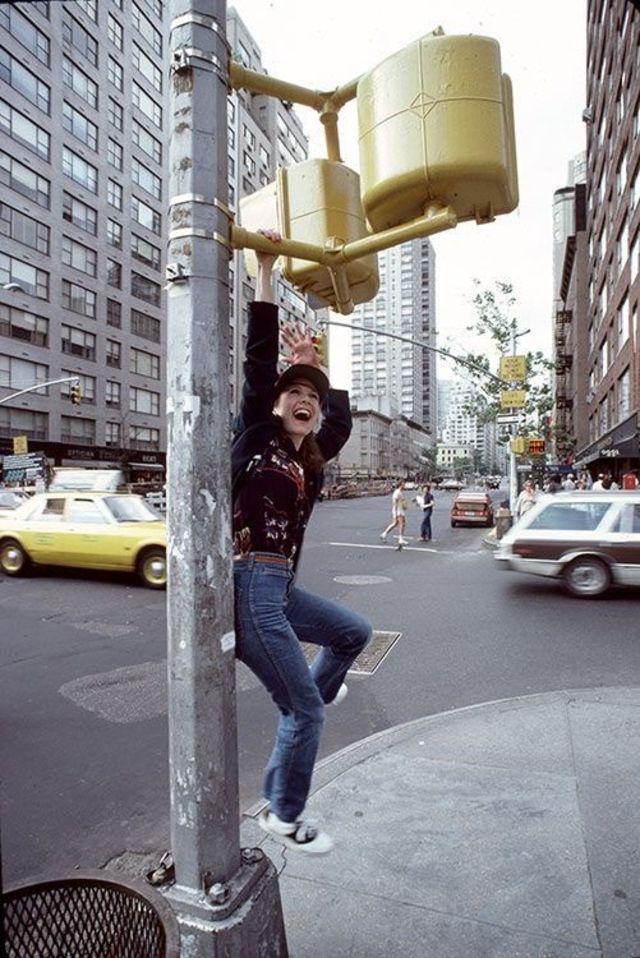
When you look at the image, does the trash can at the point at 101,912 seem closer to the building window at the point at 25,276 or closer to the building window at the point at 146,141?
the building window at the point at 25,276

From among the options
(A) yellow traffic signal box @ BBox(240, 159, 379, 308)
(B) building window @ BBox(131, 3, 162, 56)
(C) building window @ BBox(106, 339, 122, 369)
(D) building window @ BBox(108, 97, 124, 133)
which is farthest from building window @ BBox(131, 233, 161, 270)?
(A) yellow traffic signal box @ BBox(240, 159, 379, 308)

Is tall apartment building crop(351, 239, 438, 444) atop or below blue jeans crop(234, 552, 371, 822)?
atop

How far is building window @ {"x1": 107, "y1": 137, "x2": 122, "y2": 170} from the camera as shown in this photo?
48.9 meters

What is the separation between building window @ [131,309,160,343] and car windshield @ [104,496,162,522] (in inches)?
1700

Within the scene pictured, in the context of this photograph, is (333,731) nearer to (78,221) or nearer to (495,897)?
(495,897)

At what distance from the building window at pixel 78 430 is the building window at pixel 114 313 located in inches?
322

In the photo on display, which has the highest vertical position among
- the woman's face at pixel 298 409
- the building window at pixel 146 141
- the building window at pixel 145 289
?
the building window at pixel 146 141

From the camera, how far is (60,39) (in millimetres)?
43594

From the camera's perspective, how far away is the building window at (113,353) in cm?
4925

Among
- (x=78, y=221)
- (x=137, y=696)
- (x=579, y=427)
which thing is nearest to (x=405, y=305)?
(x=579, y=427)

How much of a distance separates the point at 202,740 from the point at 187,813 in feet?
0.83

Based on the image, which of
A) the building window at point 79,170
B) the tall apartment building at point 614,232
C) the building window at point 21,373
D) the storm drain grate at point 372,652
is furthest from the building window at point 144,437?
the storm drain grate at point 372,652

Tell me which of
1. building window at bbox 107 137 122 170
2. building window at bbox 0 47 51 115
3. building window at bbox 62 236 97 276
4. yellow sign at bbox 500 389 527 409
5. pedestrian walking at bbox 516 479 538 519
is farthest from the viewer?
building window at bbox 107 137 122 170

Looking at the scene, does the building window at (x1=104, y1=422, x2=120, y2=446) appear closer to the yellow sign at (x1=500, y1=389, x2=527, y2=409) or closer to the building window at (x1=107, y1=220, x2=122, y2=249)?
the building window at (x1=107, y1=220, x2=122, y2=249)
